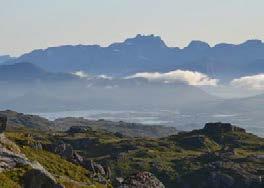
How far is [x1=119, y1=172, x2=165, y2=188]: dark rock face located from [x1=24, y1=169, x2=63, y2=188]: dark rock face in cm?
2091

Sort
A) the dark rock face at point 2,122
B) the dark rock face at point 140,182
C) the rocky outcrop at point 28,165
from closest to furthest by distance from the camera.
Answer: the rocky outcrop at point 28,165, the dark rock face at point 2,122, the dark rock face at point 140,182

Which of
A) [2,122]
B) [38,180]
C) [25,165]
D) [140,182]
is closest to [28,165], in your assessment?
[25,165]

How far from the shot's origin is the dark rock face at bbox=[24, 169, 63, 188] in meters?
39.0

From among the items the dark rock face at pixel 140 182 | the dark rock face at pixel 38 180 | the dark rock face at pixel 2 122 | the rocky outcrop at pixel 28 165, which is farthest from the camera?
the dark rock face at pixel 140 182

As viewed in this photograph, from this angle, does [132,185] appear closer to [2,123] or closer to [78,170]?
[78,170]

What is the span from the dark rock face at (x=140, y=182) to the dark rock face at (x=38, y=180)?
2091cm

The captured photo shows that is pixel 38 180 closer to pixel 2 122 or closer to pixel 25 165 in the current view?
pixel 25 165

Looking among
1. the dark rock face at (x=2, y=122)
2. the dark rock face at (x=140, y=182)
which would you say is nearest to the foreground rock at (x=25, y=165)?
the dark rock face at (x=2, y=122)

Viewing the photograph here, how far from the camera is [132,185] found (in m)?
61.3

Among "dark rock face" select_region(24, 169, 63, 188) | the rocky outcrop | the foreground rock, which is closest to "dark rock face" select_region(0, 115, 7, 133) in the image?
the foreground rock

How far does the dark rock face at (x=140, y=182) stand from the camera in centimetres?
6147

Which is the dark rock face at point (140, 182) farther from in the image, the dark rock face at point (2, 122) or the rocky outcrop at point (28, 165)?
the rocky outcrop at point (28, 165)

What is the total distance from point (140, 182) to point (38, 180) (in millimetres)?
24108

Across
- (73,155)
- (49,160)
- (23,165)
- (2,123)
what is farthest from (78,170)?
(73,155)
